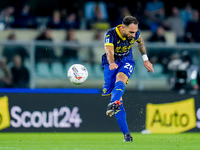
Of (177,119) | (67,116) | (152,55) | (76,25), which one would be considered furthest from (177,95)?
(76,25)

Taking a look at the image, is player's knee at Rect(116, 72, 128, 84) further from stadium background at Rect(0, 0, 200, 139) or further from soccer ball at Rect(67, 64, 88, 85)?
stadium background at Rect(0, 0, 200, 139)

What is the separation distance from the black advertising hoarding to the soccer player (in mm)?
2868

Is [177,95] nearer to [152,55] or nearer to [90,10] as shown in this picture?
[152,55]

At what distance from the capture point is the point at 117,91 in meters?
9.20

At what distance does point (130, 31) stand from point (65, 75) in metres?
4.40

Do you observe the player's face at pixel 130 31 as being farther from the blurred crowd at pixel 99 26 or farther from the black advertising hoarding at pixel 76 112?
the blurred crowd at pixel 99 26

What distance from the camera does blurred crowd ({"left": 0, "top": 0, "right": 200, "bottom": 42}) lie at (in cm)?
1623

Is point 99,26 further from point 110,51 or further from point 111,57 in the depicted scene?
point 111,57

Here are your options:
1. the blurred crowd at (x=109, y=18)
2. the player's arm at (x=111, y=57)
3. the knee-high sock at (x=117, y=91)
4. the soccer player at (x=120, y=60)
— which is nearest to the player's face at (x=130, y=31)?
the soccer player at (x=120, y=60)

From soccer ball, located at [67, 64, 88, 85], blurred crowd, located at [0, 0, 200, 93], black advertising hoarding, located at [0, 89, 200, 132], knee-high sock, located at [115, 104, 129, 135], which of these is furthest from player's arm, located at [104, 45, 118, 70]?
blurred crowd, located at [0, 0, 200, 93]

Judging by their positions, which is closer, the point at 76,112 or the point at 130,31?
the point at 130,31

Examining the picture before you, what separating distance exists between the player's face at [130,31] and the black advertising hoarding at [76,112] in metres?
3.35

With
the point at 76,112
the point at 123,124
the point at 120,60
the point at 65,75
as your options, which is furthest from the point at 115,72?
the point at 65,75

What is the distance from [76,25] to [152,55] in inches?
130
